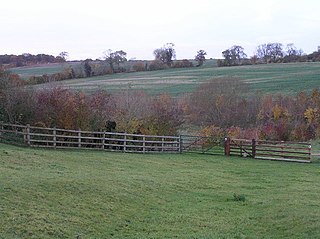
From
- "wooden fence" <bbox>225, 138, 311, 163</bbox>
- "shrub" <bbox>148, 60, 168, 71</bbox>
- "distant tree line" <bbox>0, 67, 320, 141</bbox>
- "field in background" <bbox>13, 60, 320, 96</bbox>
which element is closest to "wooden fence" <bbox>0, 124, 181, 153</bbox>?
"distant tree line" <bbox>0, 67, 320, 141</bbox>

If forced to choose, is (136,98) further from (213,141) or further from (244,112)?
(244,112)

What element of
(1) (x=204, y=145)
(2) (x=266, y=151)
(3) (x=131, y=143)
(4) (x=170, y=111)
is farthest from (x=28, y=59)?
(2) (x=266, y=151)

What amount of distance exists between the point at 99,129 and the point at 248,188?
15806mm

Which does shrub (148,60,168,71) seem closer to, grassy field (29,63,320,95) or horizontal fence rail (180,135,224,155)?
grassy field (29,63,320,95)

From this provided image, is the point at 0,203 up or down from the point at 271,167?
up

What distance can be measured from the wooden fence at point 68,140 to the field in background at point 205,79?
3683 cm

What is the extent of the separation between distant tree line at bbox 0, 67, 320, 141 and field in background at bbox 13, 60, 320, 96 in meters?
10.1

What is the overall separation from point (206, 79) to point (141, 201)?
68.0 m

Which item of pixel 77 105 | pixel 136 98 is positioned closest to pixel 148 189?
pixel 77 105

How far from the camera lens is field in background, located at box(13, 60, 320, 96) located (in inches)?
2876

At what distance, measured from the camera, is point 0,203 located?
10656 millimetres

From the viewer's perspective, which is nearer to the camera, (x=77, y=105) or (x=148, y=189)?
(x=148, y=189)

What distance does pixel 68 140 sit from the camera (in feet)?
91.5

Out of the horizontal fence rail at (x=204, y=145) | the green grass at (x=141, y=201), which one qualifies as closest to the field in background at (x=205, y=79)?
the horizontal fence rail at (x=204, y=145)
